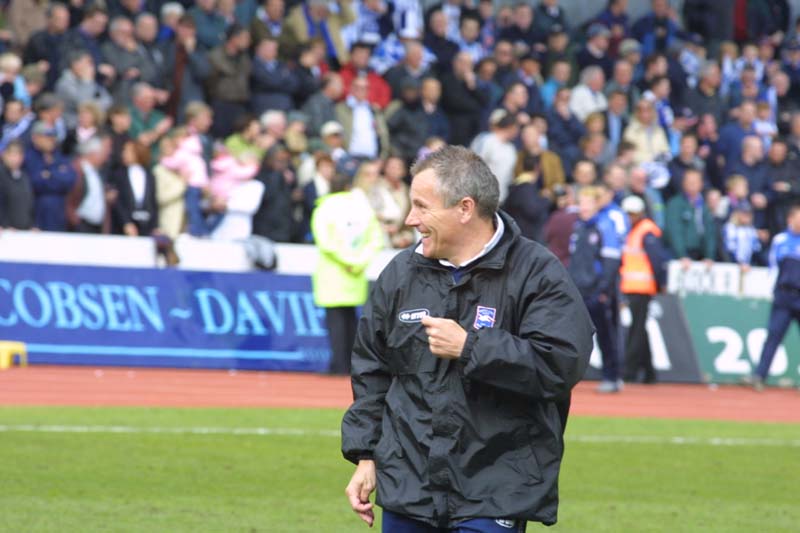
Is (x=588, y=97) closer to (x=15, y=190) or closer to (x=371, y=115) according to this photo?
(x=371, y=115)

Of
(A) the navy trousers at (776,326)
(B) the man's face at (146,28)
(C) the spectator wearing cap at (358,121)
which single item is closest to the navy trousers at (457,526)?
(A) the navy trousers at (776,326)

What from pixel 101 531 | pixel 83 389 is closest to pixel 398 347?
pixel 101 531

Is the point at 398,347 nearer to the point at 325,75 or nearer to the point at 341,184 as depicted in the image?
the point at 341,184

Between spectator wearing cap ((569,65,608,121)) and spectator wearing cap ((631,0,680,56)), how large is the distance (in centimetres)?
367

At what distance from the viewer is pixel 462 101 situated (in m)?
23.8

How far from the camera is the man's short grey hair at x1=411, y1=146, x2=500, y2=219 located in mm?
5023

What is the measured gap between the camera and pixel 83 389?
1609 centimetres

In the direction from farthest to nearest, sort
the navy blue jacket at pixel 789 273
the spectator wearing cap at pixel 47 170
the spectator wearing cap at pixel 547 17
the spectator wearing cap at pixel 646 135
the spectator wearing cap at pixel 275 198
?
the spectator wearing cap at pixel 547 17 < the spectator wearing cap at pixel 646 135 < the spectator wearing cap at pixel 275 198 < the navy blue jacket at pixel 789 273 < the spectator wearing cap at pixel 47 170

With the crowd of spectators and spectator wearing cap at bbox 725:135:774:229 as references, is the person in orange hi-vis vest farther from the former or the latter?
spectator wearing cap at bbox 725:135:774:229

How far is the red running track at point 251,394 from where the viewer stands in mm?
15531

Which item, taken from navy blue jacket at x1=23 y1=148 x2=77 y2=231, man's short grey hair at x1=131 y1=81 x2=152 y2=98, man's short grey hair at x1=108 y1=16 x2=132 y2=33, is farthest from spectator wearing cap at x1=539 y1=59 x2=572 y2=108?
navy blue jacket at x1=23 y1=148 x2=77 y2=231

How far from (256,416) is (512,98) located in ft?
32.9

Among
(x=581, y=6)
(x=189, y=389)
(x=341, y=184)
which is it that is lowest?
(x=189, y=389)

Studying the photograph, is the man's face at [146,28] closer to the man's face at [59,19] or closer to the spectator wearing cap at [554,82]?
the man's face at [59,19]
